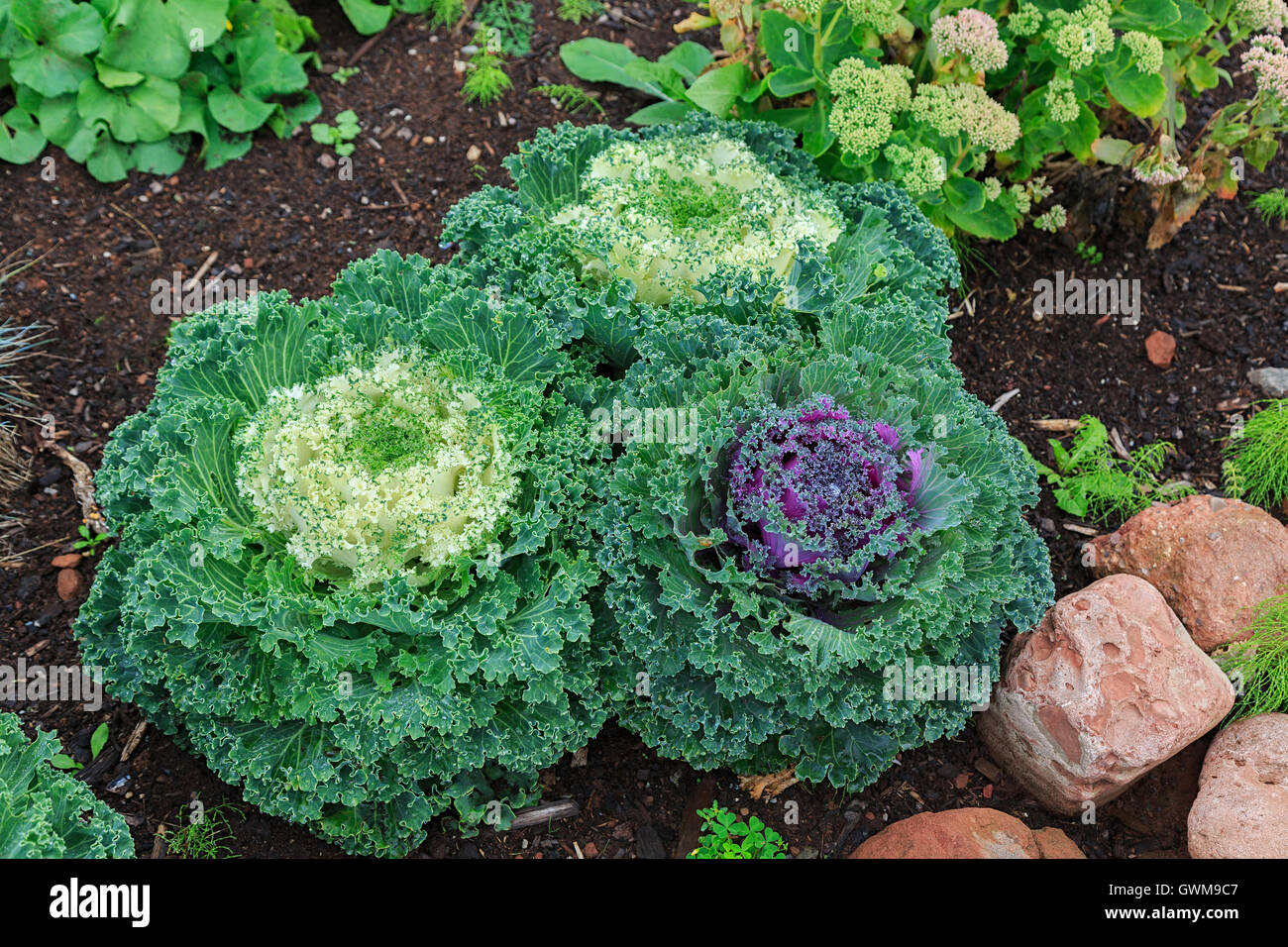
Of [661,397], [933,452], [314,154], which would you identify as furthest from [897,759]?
[314,154]

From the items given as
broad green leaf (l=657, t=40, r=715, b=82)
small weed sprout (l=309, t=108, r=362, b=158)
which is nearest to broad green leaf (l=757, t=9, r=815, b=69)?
broad green leaf (l=657, t=40, r=715, b=82)

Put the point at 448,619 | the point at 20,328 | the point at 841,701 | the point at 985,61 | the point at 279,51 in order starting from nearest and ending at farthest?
1. the point at 448,619
2. the point at 841,701
3. the point at 985,61
4. the point at 20,328
5. the point at 279,51

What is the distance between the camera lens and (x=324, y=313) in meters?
5.26

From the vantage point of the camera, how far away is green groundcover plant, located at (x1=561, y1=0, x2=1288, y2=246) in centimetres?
579

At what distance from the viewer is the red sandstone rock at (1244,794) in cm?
449

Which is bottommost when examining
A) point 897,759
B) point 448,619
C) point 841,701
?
point 897,759

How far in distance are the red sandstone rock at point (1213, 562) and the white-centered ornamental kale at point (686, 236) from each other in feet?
5.45

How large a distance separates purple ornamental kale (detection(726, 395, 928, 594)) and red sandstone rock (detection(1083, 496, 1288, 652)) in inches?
70.8

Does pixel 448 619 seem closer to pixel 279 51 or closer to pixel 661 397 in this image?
pixel 661 397

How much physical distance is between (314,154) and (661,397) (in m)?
3.72

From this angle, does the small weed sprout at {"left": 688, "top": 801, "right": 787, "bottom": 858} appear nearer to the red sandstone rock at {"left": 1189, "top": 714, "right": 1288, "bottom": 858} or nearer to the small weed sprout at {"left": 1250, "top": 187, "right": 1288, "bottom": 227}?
the red sandstone rock at {"left": 1189, "top": 714, "right": 1288, "bottom": 858}

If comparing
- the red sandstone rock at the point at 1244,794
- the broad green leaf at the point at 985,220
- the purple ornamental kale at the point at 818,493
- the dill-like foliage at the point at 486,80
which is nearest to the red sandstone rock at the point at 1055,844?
the red sandstone rock at the point at 1244,794

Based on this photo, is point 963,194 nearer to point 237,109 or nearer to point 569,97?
point 569,97

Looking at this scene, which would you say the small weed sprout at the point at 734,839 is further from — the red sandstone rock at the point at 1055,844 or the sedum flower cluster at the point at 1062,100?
the sedum flower cluster at the point at 1062,100
